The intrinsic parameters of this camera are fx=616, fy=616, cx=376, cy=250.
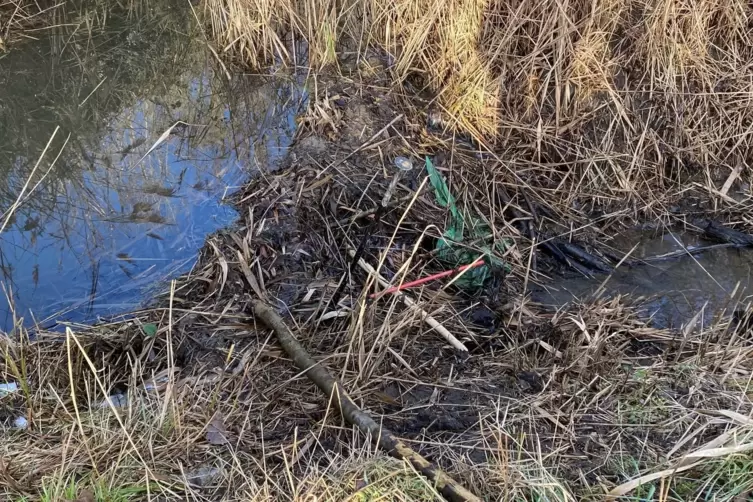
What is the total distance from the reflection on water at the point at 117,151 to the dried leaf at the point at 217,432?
0.85 metres

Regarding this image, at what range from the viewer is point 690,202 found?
3518 millimetres

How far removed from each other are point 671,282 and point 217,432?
2309 millimetres

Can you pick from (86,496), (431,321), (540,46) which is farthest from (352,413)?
(540,46)

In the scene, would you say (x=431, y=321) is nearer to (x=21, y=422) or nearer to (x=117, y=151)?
(x=21, y=422)

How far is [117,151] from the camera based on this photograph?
10.8 feet

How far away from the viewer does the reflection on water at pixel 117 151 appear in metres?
2.73

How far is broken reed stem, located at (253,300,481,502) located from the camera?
68.9 inches

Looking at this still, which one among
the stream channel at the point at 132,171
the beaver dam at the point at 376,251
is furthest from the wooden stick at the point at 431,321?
the stream channel at the point at 132,171

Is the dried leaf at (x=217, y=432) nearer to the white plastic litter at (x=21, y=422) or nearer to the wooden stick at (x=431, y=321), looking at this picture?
the white plastic litter at (x=21, y=422)

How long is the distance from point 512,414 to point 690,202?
2.13 metres

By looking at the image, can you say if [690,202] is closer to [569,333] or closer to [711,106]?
[711,106]

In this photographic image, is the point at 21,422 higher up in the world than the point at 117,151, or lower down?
lower down

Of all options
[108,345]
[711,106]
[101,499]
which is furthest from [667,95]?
[101,499]

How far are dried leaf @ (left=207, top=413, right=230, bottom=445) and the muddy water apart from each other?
158 cm
